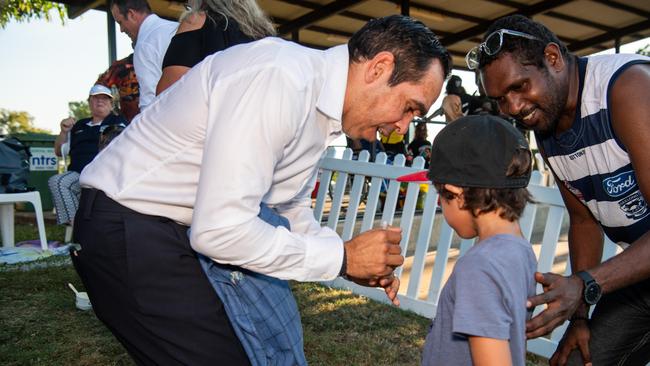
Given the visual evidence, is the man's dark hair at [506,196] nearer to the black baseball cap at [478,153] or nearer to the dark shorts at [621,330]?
the black baseball cap at [478,153]

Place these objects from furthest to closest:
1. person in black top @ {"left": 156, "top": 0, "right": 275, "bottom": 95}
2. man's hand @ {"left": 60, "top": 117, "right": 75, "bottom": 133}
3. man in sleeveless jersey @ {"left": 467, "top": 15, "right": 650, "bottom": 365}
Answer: man's hand @ {"left": 60, "top": 117, "right": 75, "bottom": 133} < person in black top @ {"left": 156, "top": 0, "right": 275, "bottom": 95} < man in sleeveless jersey @ {"left": 467, "top": 15, "right": 650, "bottom": 365}

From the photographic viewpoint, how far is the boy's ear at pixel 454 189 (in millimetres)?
1809

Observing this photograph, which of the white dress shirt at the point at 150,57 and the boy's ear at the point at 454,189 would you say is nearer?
the boy's ear at the point at 454,189

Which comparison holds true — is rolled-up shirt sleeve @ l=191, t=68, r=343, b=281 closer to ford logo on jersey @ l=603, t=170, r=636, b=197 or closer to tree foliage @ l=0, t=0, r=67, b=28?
ford logo on jersey @ l=603, t=170, r=636, b=197

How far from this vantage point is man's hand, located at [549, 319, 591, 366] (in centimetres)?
228

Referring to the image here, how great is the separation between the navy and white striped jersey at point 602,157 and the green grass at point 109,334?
181cm

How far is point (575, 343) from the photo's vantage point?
2305 mm

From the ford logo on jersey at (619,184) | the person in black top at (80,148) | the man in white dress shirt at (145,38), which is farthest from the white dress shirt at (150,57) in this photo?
the person in black top at (80,148)

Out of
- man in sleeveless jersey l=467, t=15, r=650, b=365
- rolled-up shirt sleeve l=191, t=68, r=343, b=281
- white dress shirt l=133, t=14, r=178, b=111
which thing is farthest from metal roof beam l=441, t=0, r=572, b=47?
rolled-up shirt sleeve l=191, t=68, r=343, b=281

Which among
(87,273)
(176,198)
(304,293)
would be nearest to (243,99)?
(176,198)

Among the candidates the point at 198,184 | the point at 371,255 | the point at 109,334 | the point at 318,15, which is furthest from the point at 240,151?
the point at 318,15

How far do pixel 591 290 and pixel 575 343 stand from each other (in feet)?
1.89

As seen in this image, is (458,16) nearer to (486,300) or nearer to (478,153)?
(478,153)

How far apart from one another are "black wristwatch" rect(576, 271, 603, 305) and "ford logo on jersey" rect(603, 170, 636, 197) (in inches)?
16.9
